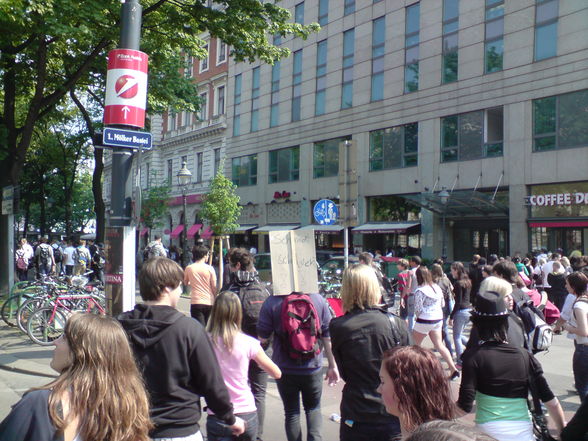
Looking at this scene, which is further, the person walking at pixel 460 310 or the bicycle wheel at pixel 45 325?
the bicycle wheel at pixel 45 325

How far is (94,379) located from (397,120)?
28.9m

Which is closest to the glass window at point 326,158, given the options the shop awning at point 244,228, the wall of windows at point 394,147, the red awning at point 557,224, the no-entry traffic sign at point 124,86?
the wall of windows at point 394,147

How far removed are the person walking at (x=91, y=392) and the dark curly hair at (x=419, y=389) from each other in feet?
3.48

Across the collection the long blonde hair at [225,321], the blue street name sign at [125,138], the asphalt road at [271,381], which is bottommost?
the asphalt road at [271,381]

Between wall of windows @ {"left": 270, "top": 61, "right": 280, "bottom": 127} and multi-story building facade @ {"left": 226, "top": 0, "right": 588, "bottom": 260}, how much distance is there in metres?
0.12

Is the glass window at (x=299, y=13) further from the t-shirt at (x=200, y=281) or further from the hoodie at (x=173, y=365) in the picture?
the hoodie at (x=173, y=365)

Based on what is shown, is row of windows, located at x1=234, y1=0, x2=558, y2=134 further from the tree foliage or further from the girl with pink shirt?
the girl with pink shirt

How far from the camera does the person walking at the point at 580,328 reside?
19.1ft

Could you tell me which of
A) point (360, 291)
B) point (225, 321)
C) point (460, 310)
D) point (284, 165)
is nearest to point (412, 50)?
point (284, 165)

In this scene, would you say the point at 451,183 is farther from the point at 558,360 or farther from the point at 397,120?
the point at 558,360

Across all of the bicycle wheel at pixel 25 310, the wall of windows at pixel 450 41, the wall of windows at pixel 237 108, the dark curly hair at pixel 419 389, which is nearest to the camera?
the dark curly hair at pixel 419 389

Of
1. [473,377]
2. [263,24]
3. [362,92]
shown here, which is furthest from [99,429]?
[362,92]

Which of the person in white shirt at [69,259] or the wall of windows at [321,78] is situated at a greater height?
the wall of windows at [321,78]

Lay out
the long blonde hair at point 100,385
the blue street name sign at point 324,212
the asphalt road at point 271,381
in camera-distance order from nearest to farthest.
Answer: the long blonde hair at point 100,385 → the asphalt road at point 271,381 → the blue street name sign at point 324,212
